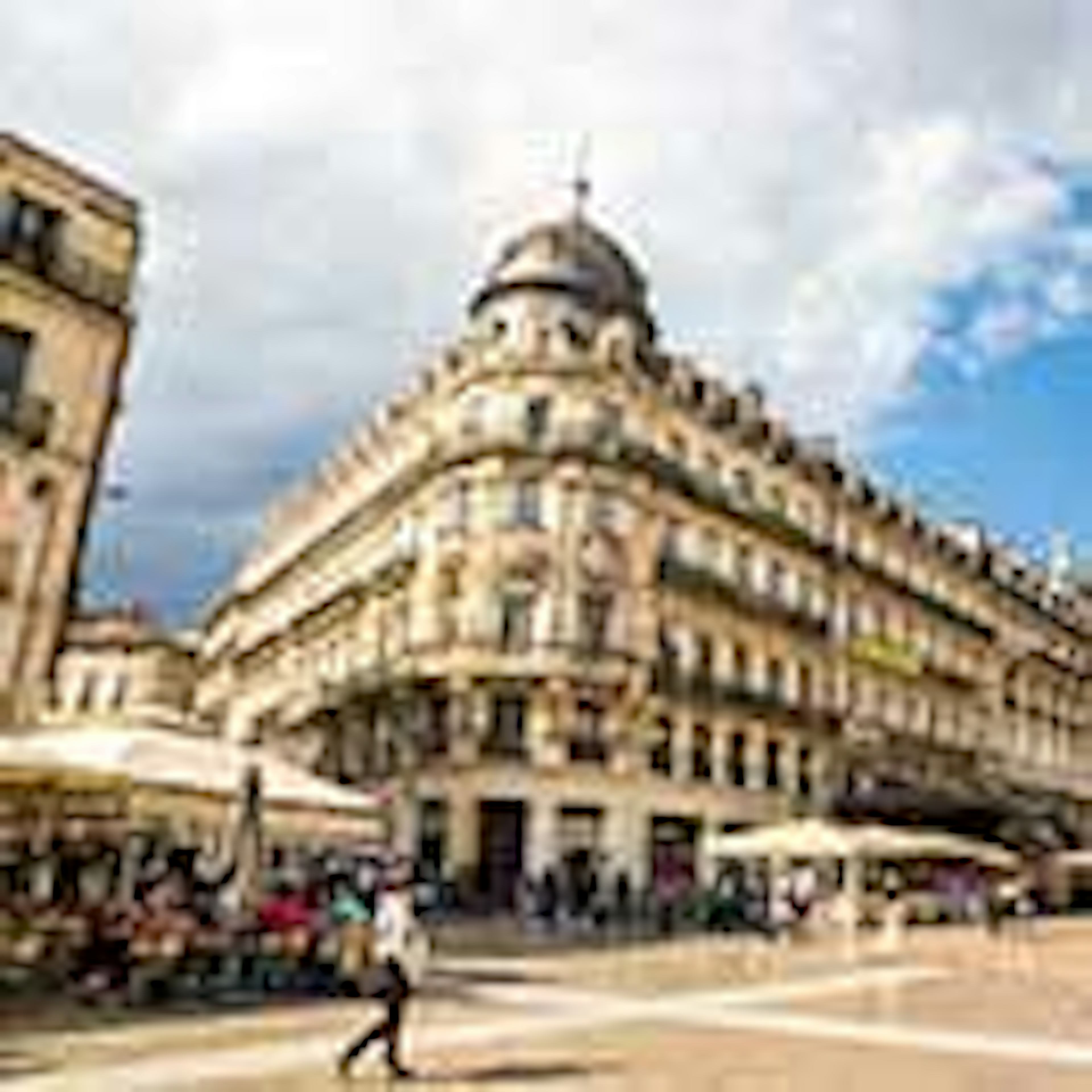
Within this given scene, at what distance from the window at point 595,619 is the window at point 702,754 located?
432cm

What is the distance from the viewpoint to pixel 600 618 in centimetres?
4281

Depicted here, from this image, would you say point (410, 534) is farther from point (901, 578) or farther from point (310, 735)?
point (901, 578)

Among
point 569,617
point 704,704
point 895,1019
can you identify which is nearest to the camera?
point 895,1019

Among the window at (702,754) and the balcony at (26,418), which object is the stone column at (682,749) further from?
the balcony at (26,418)

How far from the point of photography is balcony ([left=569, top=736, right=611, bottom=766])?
136 ft

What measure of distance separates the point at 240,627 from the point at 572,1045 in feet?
195

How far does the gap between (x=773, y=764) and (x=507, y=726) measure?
10224 millimetres

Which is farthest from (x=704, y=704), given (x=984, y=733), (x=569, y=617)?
(x=984, y=733)

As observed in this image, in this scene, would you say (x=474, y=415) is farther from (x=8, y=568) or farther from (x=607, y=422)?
(x=8, y=568)

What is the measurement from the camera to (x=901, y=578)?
2259 inches

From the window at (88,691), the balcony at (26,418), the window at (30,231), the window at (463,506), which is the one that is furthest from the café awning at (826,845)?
the window at (88,691)

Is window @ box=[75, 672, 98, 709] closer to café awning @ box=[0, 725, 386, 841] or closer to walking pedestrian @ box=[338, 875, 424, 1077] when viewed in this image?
café awning @ box=[0, 725, 386, 841]

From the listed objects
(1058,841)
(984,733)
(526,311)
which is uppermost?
(526,311)

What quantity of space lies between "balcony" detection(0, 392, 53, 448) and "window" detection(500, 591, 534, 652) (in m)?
16.7
